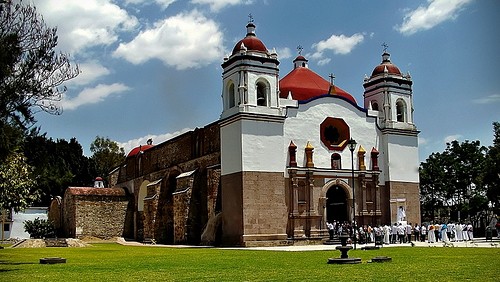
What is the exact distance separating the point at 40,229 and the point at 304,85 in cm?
2413

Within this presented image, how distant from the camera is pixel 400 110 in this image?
37.8m

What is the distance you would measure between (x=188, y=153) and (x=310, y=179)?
388 inches

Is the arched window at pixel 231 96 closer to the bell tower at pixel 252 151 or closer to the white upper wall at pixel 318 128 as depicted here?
the bell tower at pixel 252 151

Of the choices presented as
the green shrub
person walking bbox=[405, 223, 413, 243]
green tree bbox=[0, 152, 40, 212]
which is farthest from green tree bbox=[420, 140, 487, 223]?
green tree bbox=[0, 152, 40, 212]

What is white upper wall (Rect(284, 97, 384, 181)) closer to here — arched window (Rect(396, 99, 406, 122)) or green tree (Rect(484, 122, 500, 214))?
arched window (Rect(396, 99, 406, 122))

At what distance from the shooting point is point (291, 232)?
31984 millimetres

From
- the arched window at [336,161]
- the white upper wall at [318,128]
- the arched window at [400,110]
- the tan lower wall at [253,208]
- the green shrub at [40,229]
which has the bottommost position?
the green shrub at [40,229]

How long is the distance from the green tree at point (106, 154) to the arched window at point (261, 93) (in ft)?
127

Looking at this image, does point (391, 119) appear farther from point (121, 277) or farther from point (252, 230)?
point (121, 277)

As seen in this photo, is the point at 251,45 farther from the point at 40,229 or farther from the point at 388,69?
the point at 40,229

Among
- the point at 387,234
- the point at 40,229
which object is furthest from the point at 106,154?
the point at 387,234

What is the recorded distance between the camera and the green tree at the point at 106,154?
6875 cm

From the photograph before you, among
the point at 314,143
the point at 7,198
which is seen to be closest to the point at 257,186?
the point at 314,143

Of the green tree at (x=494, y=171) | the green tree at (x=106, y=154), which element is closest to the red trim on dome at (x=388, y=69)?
the green tree at (x=494, y=171)
